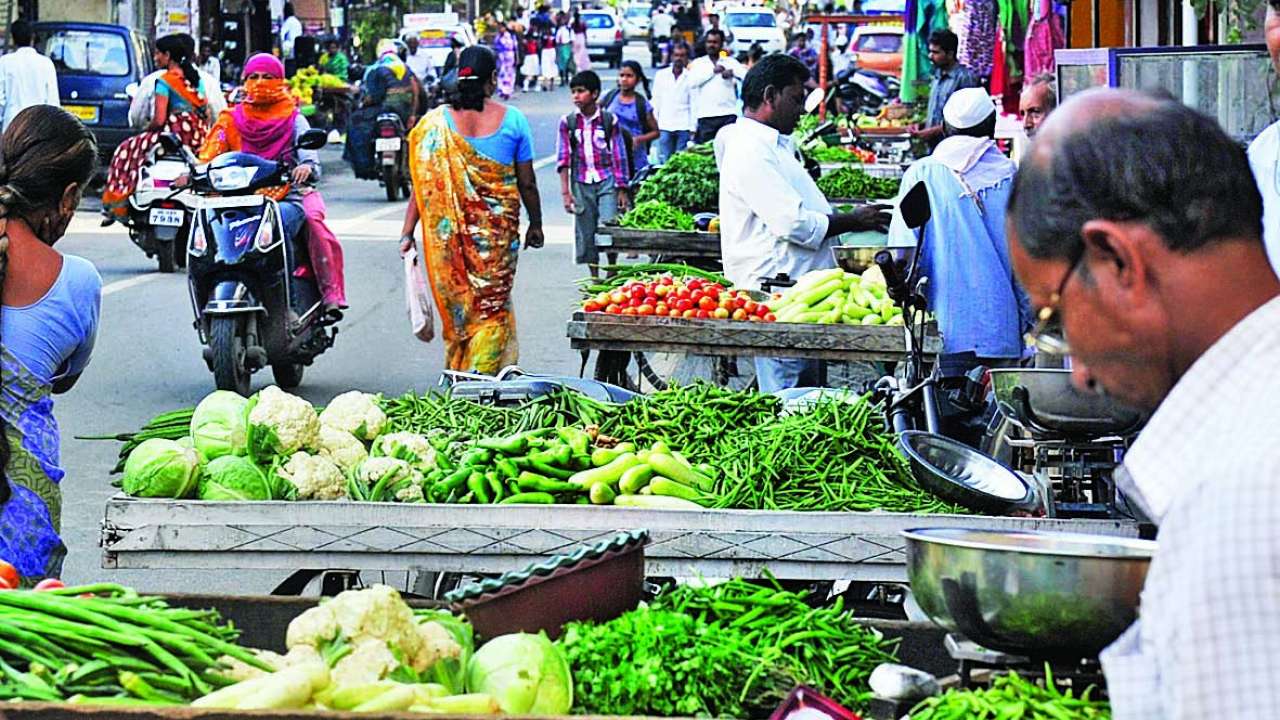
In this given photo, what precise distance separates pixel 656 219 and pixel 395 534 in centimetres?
730

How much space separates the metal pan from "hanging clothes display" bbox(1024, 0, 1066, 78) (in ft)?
29.0

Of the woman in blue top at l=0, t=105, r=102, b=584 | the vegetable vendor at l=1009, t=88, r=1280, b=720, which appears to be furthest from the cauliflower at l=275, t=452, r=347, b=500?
the vegetable vendor at l=1009, t=88, r=1280, b=720

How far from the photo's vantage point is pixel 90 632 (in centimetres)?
329

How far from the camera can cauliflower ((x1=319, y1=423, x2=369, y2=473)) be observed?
5.63 m

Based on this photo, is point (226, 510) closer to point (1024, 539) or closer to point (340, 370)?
point (1024, 539)

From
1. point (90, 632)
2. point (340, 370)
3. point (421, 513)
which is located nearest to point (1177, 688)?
point (90, 632)

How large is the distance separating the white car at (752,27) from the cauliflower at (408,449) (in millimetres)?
41932

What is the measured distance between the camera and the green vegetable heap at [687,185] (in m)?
13.4

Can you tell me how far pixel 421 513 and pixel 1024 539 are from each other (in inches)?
80.7

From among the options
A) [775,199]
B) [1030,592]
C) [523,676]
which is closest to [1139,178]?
[1030,592]

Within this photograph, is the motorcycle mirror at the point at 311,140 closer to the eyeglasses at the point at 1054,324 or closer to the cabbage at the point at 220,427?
the cabbage at the point at 220,427

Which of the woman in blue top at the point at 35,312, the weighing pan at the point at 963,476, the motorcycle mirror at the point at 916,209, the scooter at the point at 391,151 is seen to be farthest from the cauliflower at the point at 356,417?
the scooter at the point at 391,151

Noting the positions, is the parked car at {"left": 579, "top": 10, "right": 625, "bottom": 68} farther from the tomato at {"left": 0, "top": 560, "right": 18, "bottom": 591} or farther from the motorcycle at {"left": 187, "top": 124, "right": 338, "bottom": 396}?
the tomato at {"left": 0, "top": 560, "right": 18, "bottom": 591}

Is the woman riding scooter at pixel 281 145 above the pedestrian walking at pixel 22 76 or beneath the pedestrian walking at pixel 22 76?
beneath
